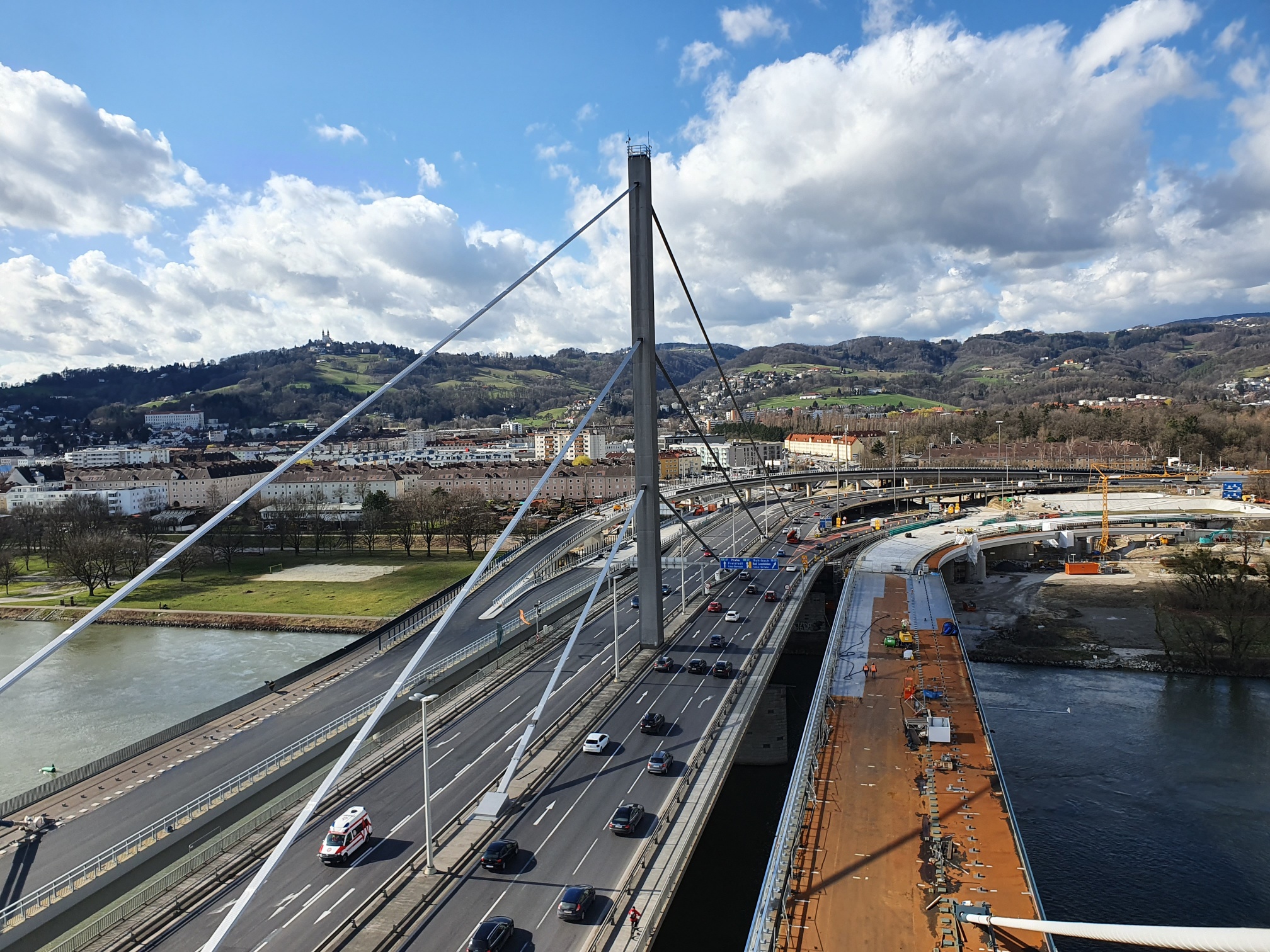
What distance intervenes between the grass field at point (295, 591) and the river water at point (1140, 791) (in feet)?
96.6

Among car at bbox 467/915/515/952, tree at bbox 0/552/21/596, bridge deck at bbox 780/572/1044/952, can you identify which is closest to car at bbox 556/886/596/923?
car at bbox 467/915/515/952

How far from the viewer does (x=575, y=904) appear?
34.9ft

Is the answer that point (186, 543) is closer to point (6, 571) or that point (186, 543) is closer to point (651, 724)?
point (651, 724)

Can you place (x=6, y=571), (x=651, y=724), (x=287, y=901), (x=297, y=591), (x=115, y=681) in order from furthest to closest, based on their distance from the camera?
(x=6, y=571)
(x=297, y=591)
(x=115, y=681)
(x=651, y=724)
(x=287, y=901)

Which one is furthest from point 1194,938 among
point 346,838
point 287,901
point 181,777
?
point 181,777

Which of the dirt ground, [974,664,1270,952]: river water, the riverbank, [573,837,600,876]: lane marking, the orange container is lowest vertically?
[974,664,1270,952]: river water

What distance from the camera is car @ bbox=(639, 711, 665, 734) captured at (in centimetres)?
1745

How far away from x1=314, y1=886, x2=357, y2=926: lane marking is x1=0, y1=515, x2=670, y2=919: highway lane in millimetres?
5335

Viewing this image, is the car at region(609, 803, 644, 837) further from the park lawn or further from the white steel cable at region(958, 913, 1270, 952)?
the park lawn

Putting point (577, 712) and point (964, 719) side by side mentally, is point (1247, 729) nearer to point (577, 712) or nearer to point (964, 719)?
point (964, 719)

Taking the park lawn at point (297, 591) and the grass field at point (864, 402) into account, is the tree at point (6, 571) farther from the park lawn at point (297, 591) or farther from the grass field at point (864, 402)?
the grass field at point (864, 402)

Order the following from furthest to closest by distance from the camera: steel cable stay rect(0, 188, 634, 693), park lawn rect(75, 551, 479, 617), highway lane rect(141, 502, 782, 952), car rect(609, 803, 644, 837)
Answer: park lawn rect(75, 551, 479, 617), car rect(609, 803, 644, 837), highway lane rect(141, 502, 782, 952), steel cable stay rect(0, 188, 634, 693)

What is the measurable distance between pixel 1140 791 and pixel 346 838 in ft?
65.8

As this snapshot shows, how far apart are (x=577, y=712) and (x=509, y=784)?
14.5 feet
